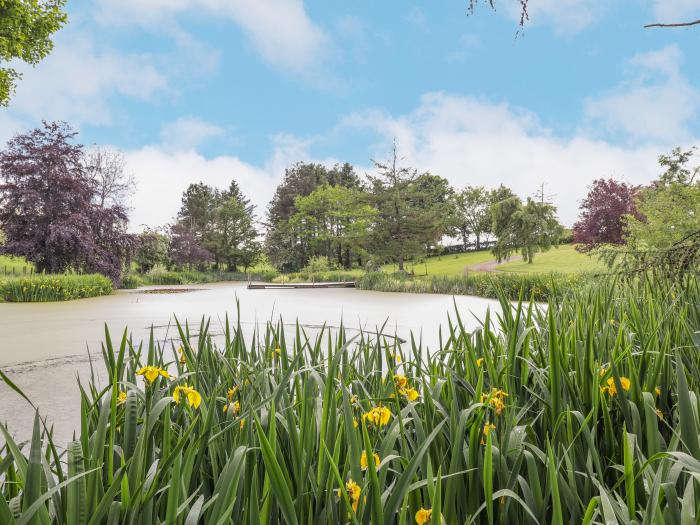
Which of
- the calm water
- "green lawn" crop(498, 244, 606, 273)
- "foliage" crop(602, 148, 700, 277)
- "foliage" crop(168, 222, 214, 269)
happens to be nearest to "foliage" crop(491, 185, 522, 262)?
"green lawn" crop(498, 244, 606, 273)

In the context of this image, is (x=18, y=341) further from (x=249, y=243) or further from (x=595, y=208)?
(x=249, y=243)

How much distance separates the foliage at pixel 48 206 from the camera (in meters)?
12.3

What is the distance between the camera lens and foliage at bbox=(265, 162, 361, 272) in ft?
96.9

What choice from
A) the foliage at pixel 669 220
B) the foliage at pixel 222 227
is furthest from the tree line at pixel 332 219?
the foliage at pixel 222 227

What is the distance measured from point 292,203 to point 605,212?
22.7 meters

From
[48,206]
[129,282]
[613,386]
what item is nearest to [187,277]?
[129,282]

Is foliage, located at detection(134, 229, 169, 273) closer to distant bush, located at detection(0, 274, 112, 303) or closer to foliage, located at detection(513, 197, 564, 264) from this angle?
distant bush, located at detection(0, 274, 112, 303)

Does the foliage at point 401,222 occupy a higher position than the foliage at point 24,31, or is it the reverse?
the foliage at point 24,31

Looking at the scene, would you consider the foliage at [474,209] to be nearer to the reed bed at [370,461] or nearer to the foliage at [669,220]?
the foliage at [669,220]

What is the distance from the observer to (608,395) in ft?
3.66

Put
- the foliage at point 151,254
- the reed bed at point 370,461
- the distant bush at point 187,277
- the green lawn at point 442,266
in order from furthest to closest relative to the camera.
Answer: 1. the foliage at point 151,254
2. the green lawn at point 442,266
3. the distant bush at point 187,277
4. the reed bed at point 370,461

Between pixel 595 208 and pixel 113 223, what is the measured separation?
1688 cm

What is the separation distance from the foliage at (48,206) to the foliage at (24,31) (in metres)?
2.43

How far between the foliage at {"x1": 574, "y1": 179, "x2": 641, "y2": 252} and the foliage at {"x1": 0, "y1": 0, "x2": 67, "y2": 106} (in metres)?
17.1
